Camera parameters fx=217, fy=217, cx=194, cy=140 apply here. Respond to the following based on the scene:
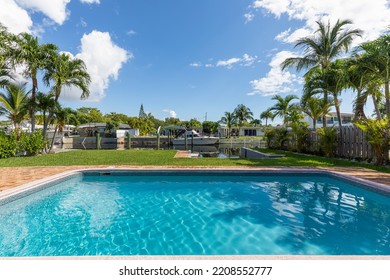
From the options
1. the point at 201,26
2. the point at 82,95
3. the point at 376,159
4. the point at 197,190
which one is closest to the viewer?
the point at 197,190

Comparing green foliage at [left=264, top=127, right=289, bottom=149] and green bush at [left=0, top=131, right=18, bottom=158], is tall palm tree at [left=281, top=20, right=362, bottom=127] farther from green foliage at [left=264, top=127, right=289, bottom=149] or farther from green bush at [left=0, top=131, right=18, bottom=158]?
green bush at [left=0, top=131, right=18, bottom=158]

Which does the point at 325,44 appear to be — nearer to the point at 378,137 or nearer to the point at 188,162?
the point at 378,137

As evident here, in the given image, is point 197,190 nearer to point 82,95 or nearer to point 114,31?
point 82,95

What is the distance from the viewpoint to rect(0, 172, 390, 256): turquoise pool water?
344 cm

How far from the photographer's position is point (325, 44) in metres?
14.9

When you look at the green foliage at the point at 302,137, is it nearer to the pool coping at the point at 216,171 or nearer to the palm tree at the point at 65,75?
the pool coping at the point at 216,171

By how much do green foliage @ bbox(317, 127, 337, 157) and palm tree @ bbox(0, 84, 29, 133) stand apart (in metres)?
18.1

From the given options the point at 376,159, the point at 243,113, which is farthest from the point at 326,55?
the point at 243,113

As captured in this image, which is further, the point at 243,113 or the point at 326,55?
the point at 243,113

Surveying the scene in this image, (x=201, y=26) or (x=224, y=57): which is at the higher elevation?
(x=201, y=26)

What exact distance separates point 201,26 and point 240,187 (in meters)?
18.0

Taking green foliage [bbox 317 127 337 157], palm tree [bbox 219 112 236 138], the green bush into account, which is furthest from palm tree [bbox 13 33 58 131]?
palm tree [bbox 219 112 236 138]

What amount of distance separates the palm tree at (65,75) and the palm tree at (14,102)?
1699mm

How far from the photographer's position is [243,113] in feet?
168
